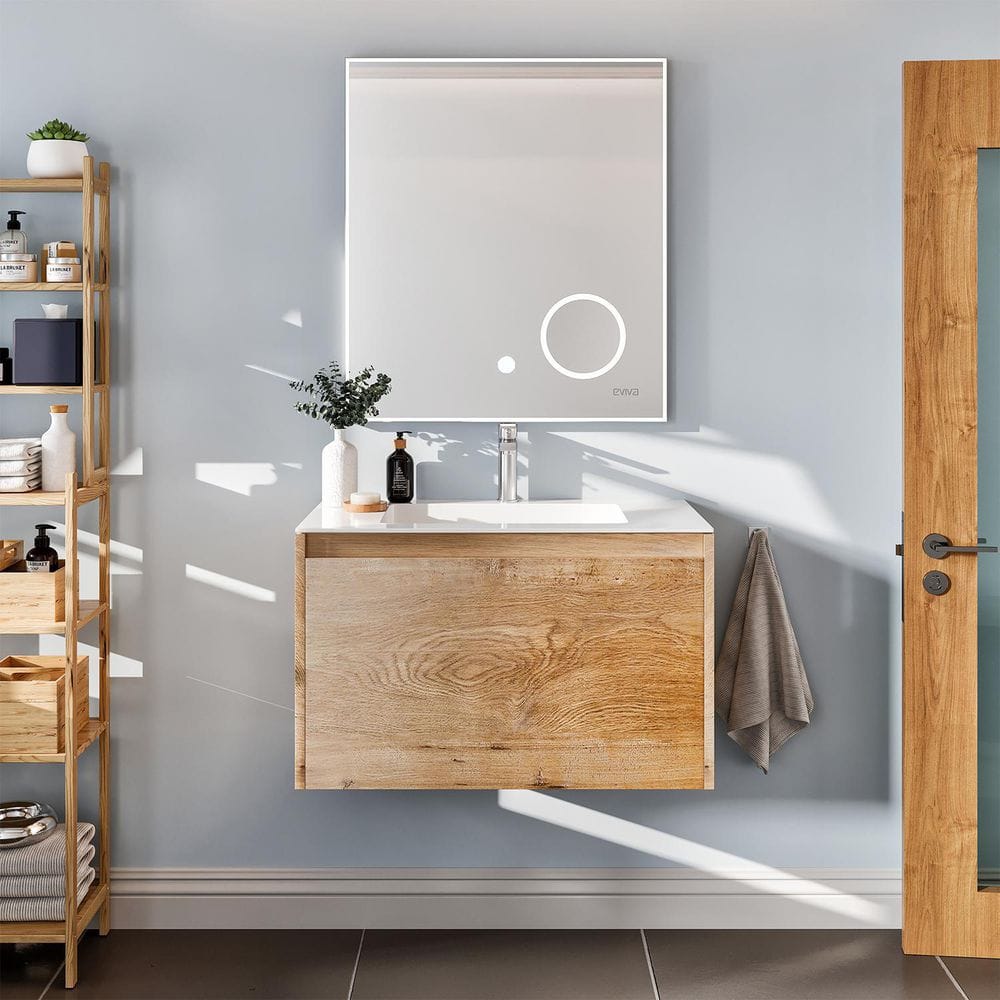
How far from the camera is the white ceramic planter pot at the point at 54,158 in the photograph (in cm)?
229

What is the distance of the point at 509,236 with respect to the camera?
242cm

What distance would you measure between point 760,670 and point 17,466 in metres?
1.70

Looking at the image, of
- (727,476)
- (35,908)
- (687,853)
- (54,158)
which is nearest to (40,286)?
(54,158)

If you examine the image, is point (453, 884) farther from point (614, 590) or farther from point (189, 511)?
point (189, 511)

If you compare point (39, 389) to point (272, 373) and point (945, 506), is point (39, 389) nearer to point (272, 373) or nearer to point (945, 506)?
point (272, 373)

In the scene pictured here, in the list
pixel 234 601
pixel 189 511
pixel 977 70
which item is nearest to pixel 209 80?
pixel 189 511

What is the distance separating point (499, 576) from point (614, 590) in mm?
227

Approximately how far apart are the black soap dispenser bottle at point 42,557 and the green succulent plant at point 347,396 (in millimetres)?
623

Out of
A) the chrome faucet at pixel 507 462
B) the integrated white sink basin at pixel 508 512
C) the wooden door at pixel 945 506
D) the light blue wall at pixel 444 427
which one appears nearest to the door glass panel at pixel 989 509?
the wooden door at pixel 945 506

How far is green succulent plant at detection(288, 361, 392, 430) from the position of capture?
2.32m

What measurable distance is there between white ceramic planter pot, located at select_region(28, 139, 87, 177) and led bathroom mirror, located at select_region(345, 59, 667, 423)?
60cm

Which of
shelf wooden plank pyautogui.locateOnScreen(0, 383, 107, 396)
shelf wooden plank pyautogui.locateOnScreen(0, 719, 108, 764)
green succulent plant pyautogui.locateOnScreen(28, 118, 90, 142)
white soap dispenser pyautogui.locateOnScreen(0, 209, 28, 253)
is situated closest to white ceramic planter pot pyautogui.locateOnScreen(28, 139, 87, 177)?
green succulent plant pyautogui.locateOnScreen(28, 118, 90, 142)

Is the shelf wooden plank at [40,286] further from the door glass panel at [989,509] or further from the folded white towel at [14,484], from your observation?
the door glass panel at [989,509]

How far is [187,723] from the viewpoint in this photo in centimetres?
252
